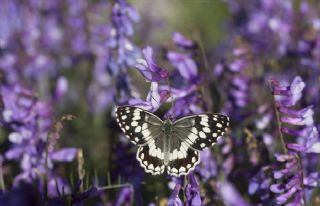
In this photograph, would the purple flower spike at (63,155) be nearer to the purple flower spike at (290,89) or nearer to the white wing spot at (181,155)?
the white wing spot at (181,155)

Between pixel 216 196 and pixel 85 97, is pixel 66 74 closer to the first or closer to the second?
pixel 85 97

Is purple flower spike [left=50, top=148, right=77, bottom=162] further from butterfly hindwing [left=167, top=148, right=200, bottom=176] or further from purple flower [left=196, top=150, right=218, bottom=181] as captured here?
butterfly hindwing [left=167, top=148, right=200, bottom=176]

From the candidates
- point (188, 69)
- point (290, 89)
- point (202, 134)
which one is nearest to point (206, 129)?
point (202, 134)

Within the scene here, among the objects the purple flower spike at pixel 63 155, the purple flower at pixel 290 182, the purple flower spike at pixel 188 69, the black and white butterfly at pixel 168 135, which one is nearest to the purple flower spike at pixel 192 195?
the black and white butterfly at pixel 168 135

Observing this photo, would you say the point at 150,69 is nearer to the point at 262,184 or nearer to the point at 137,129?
the point at 137,129

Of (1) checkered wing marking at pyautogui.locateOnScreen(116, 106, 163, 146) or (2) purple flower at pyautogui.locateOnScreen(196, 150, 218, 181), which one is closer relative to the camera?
(1) checkered wing marking at pyautogui.locateOnScreen(116, 106, 163, 146)

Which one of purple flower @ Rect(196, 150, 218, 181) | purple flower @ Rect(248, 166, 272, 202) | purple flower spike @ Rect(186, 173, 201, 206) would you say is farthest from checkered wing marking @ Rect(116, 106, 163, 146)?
purple flower @ Rect(248, 166, 272, 202)

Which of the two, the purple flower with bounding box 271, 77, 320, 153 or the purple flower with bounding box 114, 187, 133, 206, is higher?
the purple flower with bounding box 271, 77, 320, 153
